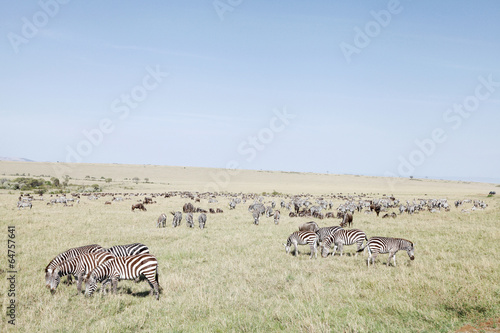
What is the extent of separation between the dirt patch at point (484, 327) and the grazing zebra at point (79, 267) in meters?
10.6

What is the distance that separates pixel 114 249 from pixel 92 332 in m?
6.49

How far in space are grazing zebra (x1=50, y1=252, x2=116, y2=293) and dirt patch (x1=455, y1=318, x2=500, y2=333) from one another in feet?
34.7

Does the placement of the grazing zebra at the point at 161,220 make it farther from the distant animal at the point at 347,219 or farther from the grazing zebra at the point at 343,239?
the distant animal at the point at 347,219

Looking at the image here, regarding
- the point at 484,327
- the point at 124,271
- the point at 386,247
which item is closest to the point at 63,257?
the point at 124,271

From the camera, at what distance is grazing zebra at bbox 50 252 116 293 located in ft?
34.5

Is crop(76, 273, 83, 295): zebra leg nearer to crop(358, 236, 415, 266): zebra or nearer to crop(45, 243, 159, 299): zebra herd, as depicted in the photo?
crop(45, 243, 159, 299): zebra herd

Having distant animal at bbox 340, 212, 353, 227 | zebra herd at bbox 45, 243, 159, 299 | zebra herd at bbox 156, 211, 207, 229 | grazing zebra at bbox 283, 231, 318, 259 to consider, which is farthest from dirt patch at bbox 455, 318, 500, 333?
zebra herd at bbox 156, 211, 207, 229

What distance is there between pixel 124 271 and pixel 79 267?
5.75ft

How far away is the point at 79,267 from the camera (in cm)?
1082

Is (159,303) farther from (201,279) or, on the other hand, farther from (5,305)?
(5,305)

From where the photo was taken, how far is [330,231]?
17.4 metres

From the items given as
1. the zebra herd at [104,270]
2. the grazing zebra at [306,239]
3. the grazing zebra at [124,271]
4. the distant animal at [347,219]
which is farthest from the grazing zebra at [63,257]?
the distant animal at [347,219]

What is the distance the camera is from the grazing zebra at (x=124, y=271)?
399 inches

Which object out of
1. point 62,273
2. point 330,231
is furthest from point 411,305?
point 62,273
